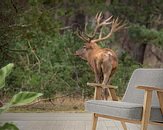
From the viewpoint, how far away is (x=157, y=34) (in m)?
11.1

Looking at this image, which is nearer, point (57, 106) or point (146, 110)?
point (146, 110)

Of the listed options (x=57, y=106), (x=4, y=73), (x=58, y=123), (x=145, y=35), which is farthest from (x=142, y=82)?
(x=145, y=35)

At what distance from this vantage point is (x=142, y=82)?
168 inches

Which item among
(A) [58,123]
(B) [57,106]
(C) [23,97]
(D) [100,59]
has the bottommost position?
(B) [57,106]

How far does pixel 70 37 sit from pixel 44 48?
0.60 m

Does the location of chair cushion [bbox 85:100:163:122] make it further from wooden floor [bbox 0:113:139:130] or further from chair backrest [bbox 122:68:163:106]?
wooden floor [bbox 0:113:139:130]

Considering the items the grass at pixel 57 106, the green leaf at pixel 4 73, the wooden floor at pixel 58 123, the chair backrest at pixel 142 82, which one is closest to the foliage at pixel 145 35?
the grass at pixel 57 106

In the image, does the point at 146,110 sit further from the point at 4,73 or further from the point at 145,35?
the point at 145,35

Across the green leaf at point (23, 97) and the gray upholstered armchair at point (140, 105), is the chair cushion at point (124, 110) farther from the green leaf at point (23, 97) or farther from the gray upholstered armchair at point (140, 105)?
the green leaf at point (23, 97)

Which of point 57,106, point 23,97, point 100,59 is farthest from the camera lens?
point 57,106

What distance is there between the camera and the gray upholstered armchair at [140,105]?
11.4ft

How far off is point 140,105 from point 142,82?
752 mm

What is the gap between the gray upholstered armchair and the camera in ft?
11.4

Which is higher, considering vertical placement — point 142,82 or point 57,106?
point 142,82
